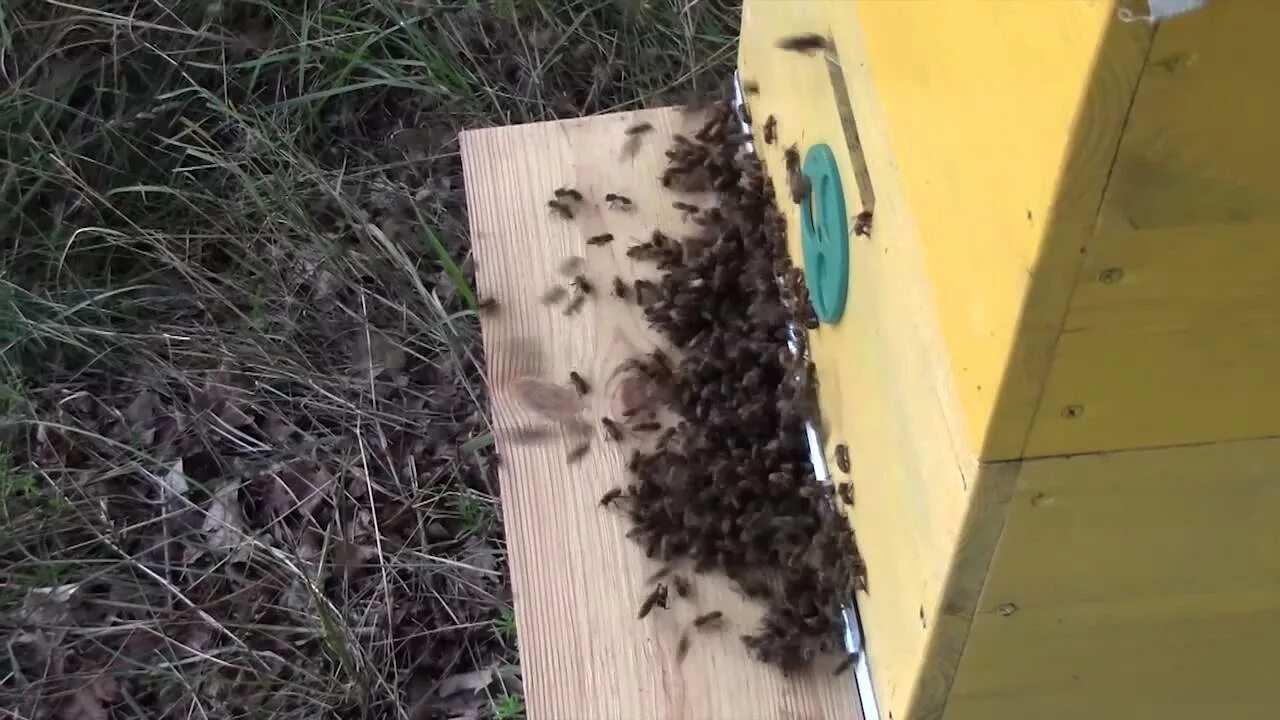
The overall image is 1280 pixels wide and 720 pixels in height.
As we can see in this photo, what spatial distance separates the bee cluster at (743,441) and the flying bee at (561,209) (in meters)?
0.13

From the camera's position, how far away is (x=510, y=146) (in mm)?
1959

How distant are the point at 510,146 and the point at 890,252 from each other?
98 cm

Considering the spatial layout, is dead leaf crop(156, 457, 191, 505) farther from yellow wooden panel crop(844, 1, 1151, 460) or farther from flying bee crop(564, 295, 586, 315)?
yellow wooden panel crop(844, 1, 1151, 460)

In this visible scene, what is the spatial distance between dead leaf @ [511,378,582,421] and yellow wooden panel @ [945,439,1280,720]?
0.69 m

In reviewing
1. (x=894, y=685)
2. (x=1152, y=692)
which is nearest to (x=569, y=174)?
(x=894, y=685)

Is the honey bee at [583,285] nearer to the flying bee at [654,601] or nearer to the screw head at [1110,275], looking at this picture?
the flying bee at [654,601]

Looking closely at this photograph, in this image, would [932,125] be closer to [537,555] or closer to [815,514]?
[815,514]

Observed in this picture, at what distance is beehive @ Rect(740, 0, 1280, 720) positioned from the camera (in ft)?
2.28

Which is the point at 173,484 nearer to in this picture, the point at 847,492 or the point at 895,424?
the point at 847,492

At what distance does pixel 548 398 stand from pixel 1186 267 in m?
1.07

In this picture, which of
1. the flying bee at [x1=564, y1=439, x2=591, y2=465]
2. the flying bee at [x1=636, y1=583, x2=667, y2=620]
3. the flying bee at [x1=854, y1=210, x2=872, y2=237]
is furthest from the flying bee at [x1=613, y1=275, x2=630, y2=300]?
the flying bee at [x1=854, y1=210, x2=872, y2=237]

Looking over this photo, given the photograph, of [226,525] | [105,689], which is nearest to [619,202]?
[226,525]

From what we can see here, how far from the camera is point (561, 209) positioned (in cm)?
187

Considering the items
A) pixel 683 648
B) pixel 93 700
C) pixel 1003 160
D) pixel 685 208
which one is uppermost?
pixel 1003 160
